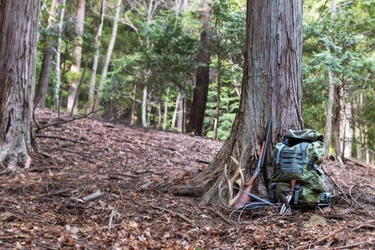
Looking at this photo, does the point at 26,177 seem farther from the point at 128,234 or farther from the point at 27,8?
the point at 27,8

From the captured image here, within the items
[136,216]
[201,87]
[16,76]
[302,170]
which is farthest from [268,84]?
[201,87]

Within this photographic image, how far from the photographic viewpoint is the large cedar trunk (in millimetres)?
4477

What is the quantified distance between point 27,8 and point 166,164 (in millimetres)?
3555

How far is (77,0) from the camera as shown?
16062 millimetres

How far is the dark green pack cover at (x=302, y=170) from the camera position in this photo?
3912 millimetres

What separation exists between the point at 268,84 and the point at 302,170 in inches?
48.3

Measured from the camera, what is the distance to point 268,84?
14.9ft

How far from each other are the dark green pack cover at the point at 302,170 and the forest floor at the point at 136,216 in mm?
211

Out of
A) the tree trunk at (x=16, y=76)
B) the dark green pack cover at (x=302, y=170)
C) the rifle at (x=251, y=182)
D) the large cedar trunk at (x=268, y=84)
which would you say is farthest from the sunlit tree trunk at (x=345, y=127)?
the tree trunk at (x=16, y=76)

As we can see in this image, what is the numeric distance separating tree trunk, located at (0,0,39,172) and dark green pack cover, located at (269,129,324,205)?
12.5 feet

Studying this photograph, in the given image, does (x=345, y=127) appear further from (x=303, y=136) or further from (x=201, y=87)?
(x=303, y=136)

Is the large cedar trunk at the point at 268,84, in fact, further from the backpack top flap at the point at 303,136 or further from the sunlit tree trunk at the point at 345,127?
the sunlit tree trunk at the point at 345,127

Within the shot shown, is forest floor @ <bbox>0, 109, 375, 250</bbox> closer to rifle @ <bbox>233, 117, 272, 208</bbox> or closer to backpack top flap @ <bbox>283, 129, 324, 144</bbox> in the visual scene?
rifle @ <bbox>233, 117, 272, 208</bbox>

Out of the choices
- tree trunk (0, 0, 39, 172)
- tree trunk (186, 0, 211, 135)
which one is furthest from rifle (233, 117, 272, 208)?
tree trunk (186, 0, 211, 135)
